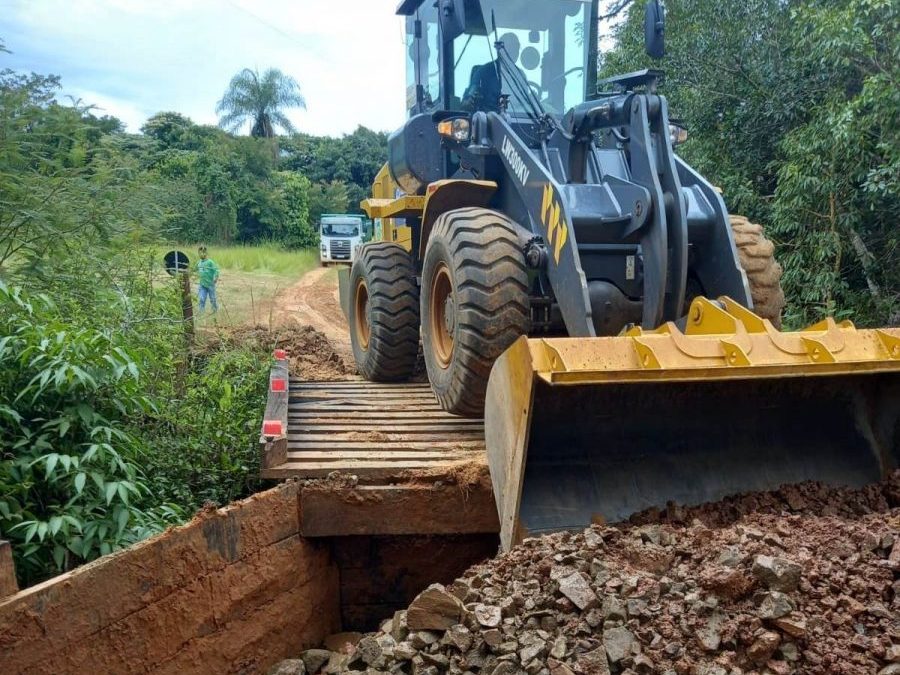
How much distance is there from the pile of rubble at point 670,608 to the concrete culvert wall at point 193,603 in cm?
84

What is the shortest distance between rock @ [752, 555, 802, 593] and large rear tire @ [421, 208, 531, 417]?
194cm

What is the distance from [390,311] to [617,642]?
3920mm

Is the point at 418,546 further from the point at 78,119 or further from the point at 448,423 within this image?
the point at 78,119

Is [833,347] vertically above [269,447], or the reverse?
[833,347]

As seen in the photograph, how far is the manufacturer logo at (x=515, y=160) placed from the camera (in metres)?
4.70

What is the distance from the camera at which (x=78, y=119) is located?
6500mm

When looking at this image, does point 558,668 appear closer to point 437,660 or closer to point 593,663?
point 593,663

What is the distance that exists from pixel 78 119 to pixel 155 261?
4.27 feet

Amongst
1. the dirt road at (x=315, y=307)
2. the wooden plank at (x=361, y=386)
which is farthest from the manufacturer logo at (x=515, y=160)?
the dirt road at (x=315, y=307)

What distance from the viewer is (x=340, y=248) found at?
2838cm

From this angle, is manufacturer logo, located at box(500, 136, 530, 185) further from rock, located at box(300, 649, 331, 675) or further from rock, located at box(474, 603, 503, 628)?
rock, located at box(300, 649, 331, 675)

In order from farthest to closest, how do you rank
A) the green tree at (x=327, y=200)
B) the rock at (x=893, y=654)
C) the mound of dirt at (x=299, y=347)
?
the green tree at (x=327, y=200)
the mound of dirt at (x=299, y=347)
the rock at (x=893, y=654)

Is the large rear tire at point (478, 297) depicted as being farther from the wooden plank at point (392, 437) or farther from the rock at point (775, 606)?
the rock at point (775, 606)

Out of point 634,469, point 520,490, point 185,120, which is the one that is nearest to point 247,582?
point 520,490
